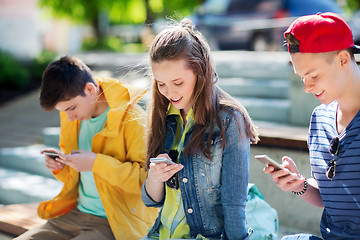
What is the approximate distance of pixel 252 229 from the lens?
2.15 metres

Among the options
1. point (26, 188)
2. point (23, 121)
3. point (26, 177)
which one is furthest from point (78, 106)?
point (23, 121)

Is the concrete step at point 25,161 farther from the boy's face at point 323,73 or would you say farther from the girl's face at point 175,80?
the boy's face at point 323,73

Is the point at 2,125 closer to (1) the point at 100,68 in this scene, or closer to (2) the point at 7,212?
(1) the point at 100,68

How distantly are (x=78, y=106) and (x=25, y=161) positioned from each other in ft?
9.32

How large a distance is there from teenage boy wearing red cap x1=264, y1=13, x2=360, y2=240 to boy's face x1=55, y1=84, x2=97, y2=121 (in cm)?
126

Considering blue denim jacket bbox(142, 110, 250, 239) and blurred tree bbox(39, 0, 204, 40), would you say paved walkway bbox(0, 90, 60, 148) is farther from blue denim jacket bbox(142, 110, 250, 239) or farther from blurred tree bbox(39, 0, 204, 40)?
blurred tree bbox(39, 0, 204, 40)

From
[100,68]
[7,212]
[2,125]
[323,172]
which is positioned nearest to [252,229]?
[323,172]

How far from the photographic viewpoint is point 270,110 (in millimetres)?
4789

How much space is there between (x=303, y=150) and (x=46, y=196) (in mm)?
2399

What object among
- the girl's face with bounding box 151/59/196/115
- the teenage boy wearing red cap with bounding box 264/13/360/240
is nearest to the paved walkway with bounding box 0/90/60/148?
the girl's face with bounding box 151/59/196/115

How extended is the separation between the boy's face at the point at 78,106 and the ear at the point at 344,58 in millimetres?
1446

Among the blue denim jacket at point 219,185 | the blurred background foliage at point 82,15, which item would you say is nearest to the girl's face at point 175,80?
the blue denim jacket at point 219,185

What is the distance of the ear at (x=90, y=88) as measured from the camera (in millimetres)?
2670

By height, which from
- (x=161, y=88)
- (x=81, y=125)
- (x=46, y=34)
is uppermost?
(x=161, y=88)
